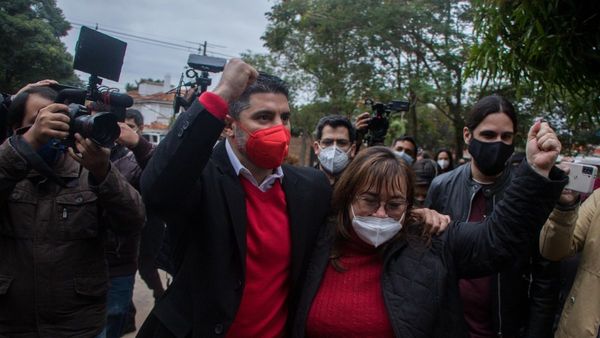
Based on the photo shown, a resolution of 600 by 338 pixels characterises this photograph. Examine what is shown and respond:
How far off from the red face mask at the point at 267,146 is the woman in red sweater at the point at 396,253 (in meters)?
0.32

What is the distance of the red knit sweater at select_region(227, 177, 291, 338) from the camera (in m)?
1.62

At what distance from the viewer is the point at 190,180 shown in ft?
4.65

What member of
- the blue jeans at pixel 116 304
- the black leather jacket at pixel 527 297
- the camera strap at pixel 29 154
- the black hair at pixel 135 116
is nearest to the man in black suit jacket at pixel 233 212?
the camera strap at pixel 29 154

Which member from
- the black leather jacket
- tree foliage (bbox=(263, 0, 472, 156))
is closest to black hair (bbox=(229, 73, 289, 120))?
the black leather jacket

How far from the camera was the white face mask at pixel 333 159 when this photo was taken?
3.20m

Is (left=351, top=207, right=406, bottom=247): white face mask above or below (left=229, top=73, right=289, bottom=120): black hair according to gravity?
below

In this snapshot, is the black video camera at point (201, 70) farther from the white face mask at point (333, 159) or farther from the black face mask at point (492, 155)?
the black face mask at point (492, 155)

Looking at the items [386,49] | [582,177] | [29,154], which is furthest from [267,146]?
[386,49]

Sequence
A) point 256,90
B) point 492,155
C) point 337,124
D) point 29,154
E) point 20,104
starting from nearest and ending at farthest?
1. point 256,90
2. point 29,154
3. point 20,104
4. point 492,155
5. point 337,124

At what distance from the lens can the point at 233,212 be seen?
1.58 meters

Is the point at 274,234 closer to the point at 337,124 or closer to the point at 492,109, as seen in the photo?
the point at 492,109

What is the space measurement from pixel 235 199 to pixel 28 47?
236 inches

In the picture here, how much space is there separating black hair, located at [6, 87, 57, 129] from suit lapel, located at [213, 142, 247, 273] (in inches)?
39.5

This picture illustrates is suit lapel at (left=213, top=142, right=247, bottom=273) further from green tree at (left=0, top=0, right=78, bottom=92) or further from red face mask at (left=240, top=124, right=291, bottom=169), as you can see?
green tree at (left=0, top=0, right=78, bottom=92)
